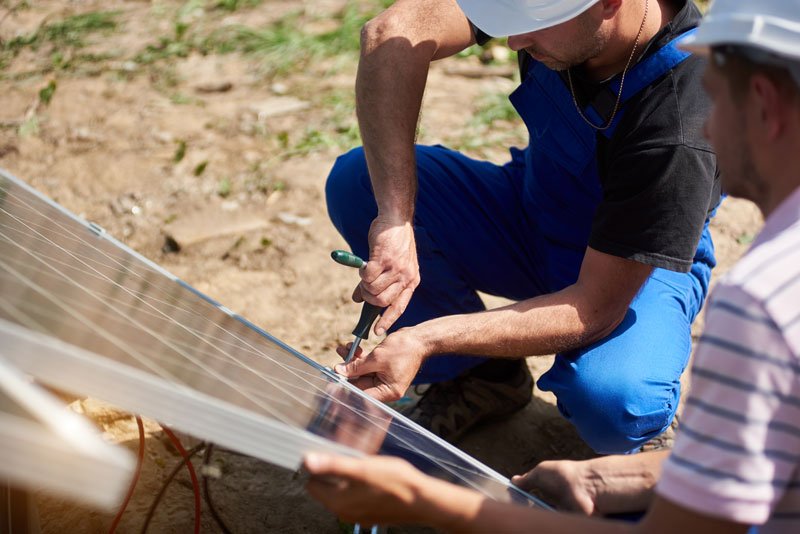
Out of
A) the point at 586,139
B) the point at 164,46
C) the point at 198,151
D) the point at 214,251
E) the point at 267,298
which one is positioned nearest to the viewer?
the point at 586,139

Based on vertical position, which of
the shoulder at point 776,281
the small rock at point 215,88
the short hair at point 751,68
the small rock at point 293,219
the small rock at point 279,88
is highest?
the short hair at point 751,68

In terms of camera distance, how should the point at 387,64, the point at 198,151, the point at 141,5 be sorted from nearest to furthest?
the point at 387,64, the point at 198,151, the point at 141,5

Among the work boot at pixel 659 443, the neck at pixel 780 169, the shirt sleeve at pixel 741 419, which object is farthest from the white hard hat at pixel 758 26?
the work boot at pixel 659 443

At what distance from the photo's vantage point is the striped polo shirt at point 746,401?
1251 mm

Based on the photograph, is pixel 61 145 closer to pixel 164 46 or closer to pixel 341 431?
pixel 164 46

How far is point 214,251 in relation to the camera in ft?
13.9

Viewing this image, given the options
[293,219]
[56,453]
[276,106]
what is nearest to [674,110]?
[56,453]

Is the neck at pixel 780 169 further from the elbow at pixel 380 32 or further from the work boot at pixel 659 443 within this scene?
the elbow at pixel 380 32

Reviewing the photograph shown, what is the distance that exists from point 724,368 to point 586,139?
4.88ft

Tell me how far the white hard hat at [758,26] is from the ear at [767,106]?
0.05 m

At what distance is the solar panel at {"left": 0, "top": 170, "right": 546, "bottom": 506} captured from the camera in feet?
3.53

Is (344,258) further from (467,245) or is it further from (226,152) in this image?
(226,152)

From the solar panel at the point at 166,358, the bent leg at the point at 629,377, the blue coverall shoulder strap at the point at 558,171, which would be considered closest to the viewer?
the solar panel at the point at 166,358

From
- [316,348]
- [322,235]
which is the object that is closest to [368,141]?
[316,348]
